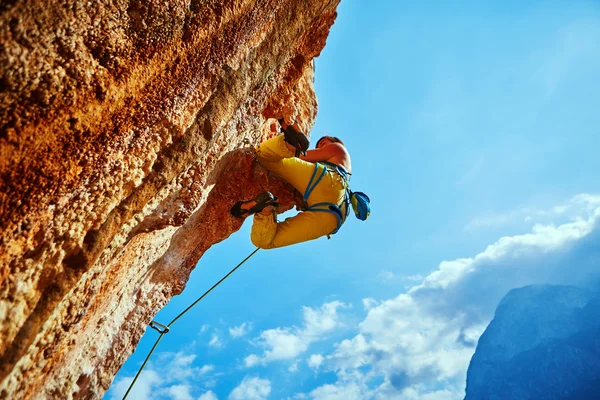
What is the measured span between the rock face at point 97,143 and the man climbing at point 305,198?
0.49m

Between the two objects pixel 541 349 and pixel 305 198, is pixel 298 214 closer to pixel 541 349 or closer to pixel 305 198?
pixel 305 198

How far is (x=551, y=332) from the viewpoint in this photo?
72.0ft

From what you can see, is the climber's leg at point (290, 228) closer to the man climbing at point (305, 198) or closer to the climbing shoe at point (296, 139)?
the man climbing at point (305, 198)

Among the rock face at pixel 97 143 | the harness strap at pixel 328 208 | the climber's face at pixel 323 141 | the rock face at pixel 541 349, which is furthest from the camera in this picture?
the rock face at pixel 541 349

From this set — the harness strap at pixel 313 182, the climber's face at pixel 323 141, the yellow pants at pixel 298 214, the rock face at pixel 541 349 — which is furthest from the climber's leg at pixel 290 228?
the rock face at pixel 541 349

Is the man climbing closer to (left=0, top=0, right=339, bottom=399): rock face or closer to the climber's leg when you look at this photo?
the climber's leg

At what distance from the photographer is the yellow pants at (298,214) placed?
126 inches

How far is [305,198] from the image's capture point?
11.7 feet

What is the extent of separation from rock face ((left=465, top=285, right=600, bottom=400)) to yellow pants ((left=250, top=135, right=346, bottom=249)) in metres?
22.8

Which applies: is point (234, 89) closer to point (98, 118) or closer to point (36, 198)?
point (98, 118)

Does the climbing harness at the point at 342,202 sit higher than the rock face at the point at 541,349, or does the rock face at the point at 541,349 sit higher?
the rock face at the point at 541,349

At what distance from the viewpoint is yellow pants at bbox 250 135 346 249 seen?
3.19 metres

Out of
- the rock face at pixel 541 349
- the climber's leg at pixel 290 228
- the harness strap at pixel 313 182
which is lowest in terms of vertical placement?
the climber's leg at pixel 290 228

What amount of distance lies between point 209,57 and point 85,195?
107 cm
